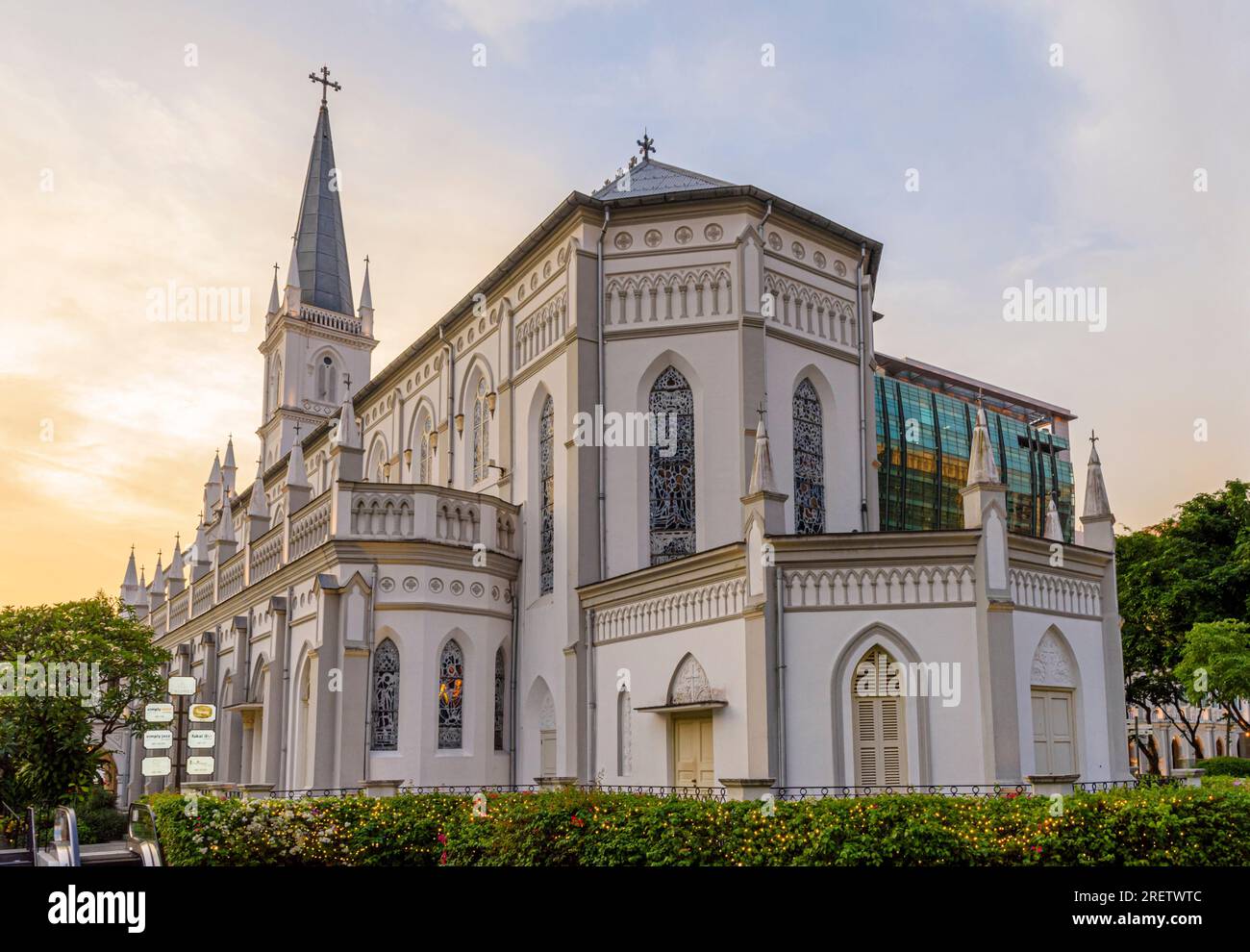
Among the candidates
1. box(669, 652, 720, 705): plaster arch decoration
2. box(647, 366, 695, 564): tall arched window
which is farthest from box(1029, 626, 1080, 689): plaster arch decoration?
box(647, 366, 695, 564): tall arched window

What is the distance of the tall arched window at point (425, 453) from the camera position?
35.6m

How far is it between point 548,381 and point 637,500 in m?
4.11

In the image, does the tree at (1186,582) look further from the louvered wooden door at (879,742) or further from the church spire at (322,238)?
the church spire at (322,238)

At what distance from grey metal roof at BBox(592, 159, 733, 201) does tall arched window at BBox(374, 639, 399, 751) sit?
11.9 meters

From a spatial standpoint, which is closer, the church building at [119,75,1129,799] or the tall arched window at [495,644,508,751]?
the church building at [119,75,1129,799]

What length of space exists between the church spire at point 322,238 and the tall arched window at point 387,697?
46.0 meters

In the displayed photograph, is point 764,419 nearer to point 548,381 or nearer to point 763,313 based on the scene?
point 763,313

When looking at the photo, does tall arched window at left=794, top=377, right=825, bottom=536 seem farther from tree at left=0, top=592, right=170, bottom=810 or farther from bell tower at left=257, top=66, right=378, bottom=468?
bell tower at left=257, top=66, right=378, bottom=468

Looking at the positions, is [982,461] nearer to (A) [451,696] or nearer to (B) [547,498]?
(B) [547,498]

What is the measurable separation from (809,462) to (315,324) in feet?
155

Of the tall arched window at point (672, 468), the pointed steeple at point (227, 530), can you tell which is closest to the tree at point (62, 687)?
the pointed steeple at point (227, 530)

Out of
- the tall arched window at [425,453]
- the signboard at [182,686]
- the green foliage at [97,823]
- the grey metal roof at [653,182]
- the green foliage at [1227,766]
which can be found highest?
the grey metal roof at [653,182]

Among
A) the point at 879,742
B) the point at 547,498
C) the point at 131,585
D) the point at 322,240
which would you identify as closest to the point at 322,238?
the point at 322,240

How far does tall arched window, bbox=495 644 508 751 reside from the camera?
1061 inches
